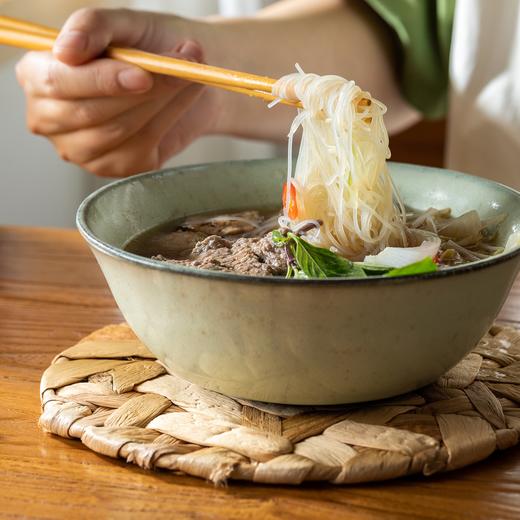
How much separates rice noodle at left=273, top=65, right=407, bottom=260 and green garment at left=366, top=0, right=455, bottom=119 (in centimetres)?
106

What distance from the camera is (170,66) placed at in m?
1.19

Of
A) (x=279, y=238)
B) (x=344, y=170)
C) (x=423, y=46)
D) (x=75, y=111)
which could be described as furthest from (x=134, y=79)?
(x=423, y=46)

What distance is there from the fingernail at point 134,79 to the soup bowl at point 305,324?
597mm

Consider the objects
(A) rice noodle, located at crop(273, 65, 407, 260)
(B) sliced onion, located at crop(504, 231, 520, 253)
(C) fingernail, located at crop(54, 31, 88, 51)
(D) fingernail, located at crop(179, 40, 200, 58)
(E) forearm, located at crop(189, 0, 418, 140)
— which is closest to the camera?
(B) sliced onion, located at crop(504, 231, 520, 253)

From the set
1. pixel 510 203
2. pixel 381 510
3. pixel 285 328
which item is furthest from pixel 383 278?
pixel 510 203

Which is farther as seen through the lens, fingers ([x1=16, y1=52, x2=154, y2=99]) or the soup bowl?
fingers ([x1=16, y1=52, x2=154, y2=99])

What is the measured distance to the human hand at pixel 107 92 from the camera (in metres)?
1.46

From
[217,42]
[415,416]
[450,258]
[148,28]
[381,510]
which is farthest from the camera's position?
[217,42]

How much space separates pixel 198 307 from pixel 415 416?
25cm

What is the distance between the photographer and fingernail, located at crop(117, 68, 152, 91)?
144 centimetres

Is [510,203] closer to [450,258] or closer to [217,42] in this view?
[450,258]

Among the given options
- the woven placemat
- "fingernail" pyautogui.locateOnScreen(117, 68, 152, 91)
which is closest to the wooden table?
the woven placemat

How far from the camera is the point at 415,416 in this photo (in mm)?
847

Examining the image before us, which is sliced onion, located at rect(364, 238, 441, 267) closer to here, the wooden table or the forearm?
the wooden table
